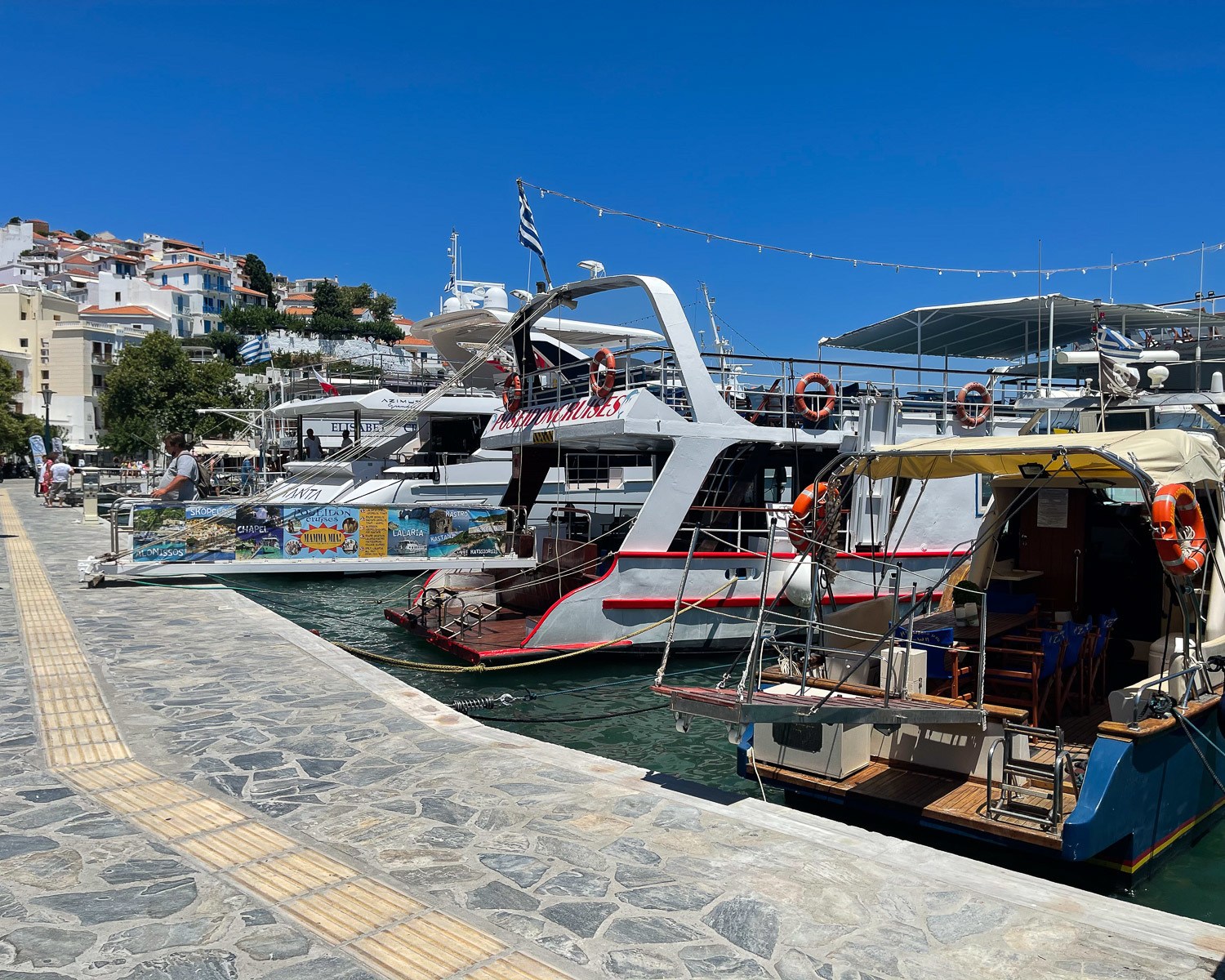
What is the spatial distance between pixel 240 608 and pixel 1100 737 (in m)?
11.3

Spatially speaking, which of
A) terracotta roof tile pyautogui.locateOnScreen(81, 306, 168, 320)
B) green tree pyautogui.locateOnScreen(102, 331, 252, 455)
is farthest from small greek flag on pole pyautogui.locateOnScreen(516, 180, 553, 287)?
terracotta roof tile pyautogui.locateOnScreen(81, 306, 168, 320)

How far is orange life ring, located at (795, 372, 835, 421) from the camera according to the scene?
1448 centimetres

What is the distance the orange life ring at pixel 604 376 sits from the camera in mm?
13097

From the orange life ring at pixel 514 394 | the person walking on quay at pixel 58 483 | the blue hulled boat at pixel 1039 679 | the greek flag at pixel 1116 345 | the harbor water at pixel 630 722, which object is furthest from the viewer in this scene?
the person walking on quay at pixel 58 483

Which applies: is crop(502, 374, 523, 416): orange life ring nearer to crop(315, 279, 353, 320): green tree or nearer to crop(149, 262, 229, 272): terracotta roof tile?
crop(149, 262, 229, 272): terracotta roof tile

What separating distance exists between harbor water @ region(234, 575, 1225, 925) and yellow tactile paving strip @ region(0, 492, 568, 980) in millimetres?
2424

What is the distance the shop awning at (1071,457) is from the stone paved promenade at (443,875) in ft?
9.48

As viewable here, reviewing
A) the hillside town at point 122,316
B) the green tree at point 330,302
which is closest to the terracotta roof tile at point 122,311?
the hillside town at point 122,316

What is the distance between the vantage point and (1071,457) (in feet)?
25.1

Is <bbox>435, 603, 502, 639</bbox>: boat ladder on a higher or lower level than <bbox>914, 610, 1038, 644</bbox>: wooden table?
lower

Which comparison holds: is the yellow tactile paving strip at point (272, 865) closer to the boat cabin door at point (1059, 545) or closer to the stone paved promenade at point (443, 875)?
the stone paved promenade at point (443, 875)

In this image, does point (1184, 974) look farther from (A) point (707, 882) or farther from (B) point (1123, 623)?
(B) point (1123, 623)

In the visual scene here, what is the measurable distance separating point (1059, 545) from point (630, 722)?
4810mm

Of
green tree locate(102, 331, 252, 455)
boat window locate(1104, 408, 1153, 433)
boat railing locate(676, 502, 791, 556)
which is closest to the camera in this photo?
boat window locate(1104, 408, 1153, 433)
